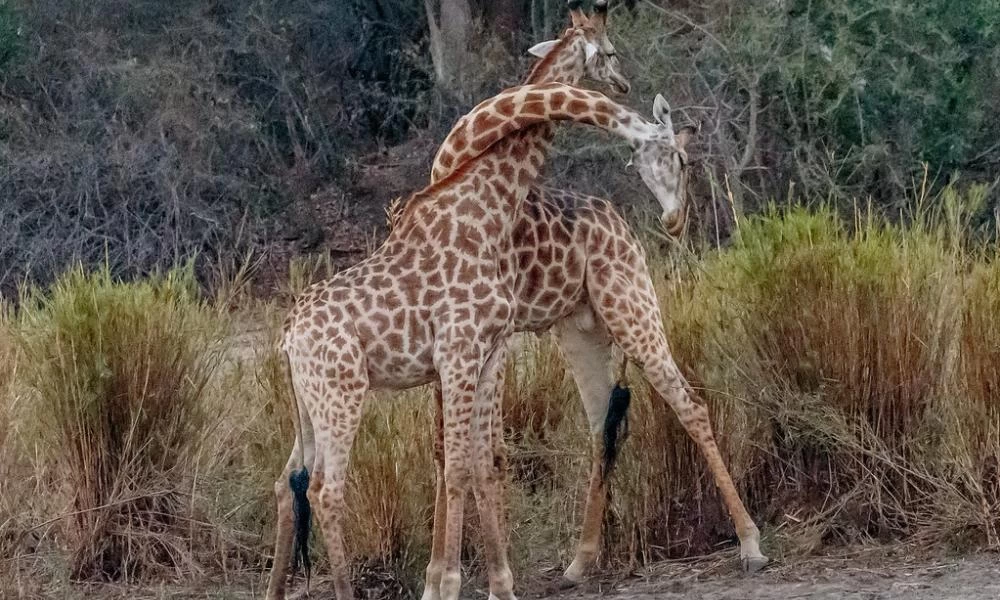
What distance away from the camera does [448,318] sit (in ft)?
15.8

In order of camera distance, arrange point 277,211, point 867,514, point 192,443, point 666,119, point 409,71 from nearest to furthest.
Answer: point 666,119 < point 867,514 < point 192,443 < point 277,211 < point 409,71

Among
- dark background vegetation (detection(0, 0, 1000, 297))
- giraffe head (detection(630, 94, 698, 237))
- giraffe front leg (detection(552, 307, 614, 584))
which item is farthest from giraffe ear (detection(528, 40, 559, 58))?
dark background vegetation (detection(0, 0, 1000, 297))

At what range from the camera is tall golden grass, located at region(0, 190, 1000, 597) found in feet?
17.7

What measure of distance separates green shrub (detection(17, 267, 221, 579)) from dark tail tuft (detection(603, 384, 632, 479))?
1.60 m

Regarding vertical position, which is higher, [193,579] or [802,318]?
[802,318]

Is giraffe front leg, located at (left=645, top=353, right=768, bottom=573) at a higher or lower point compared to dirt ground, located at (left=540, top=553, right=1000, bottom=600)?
higher

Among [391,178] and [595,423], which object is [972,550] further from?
[391,178]

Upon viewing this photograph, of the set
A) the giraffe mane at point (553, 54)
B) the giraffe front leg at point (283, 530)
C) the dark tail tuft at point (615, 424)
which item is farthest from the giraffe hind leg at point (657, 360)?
the giraffe front leg at point (283, 530)

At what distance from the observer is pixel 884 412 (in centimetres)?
553

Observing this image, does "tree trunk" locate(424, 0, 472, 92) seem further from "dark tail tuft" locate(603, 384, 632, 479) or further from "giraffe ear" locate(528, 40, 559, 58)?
"dark tail tuft" locate(603, 384, 632, 479)

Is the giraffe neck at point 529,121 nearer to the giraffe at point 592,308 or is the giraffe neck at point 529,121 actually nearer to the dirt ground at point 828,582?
the giraffe at point 592,308

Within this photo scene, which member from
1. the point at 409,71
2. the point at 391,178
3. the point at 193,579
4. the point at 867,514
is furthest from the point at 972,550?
the point at 409,71

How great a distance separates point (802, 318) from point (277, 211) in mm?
7624

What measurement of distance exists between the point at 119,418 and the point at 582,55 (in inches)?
86.8
